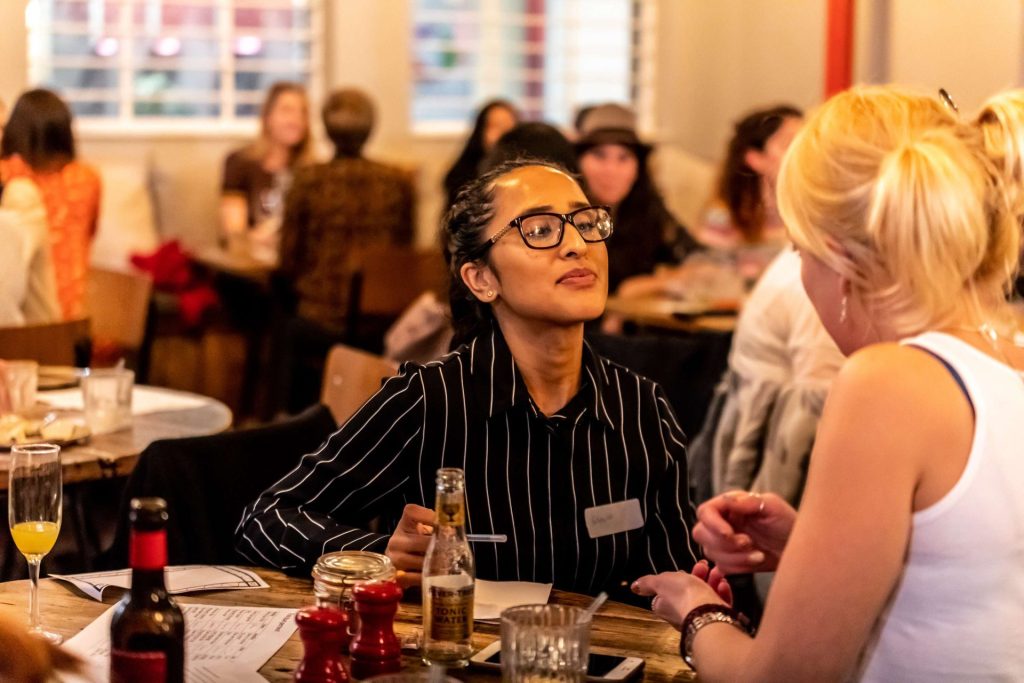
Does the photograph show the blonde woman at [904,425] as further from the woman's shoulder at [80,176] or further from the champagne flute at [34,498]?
the woman's shoulder at [80,176]

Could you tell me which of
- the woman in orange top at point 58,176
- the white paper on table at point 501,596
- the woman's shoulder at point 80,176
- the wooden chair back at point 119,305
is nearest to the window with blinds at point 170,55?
the woman's shoulder at point 80,176

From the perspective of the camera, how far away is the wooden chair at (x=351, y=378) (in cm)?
307

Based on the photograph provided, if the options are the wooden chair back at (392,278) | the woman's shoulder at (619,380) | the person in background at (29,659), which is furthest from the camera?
the wooden chair back at (392,278)

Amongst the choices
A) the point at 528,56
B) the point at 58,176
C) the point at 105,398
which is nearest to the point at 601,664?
the point at 105,398

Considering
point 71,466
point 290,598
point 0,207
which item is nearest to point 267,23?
point 0,207

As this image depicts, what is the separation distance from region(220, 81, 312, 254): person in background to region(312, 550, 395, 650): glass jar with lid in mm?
5559

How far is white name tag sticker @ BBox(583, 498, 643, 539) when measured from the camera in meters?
2.15

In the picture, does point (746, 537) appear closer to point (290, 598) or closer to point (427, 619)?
point (427, 619)

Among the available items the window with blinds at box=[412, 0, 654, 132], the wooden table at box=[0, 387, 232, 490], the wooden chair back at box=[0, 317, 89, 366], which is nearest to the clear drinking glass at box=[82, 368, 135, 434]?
the wooden table at box=[0, 387, 232, 490]

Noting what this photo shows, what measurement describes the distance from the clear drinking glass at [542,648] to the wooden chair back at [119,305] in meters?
3.23

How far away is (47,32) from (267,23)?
1.22m

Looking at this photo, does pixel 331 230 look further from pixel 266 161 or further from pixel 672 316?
pixel 672 316

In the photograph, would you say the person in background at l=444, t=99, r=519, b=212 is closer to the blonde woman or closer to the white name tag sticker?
the white name tag sticker

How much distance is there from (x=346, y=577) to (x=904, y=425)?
0.69 metres
